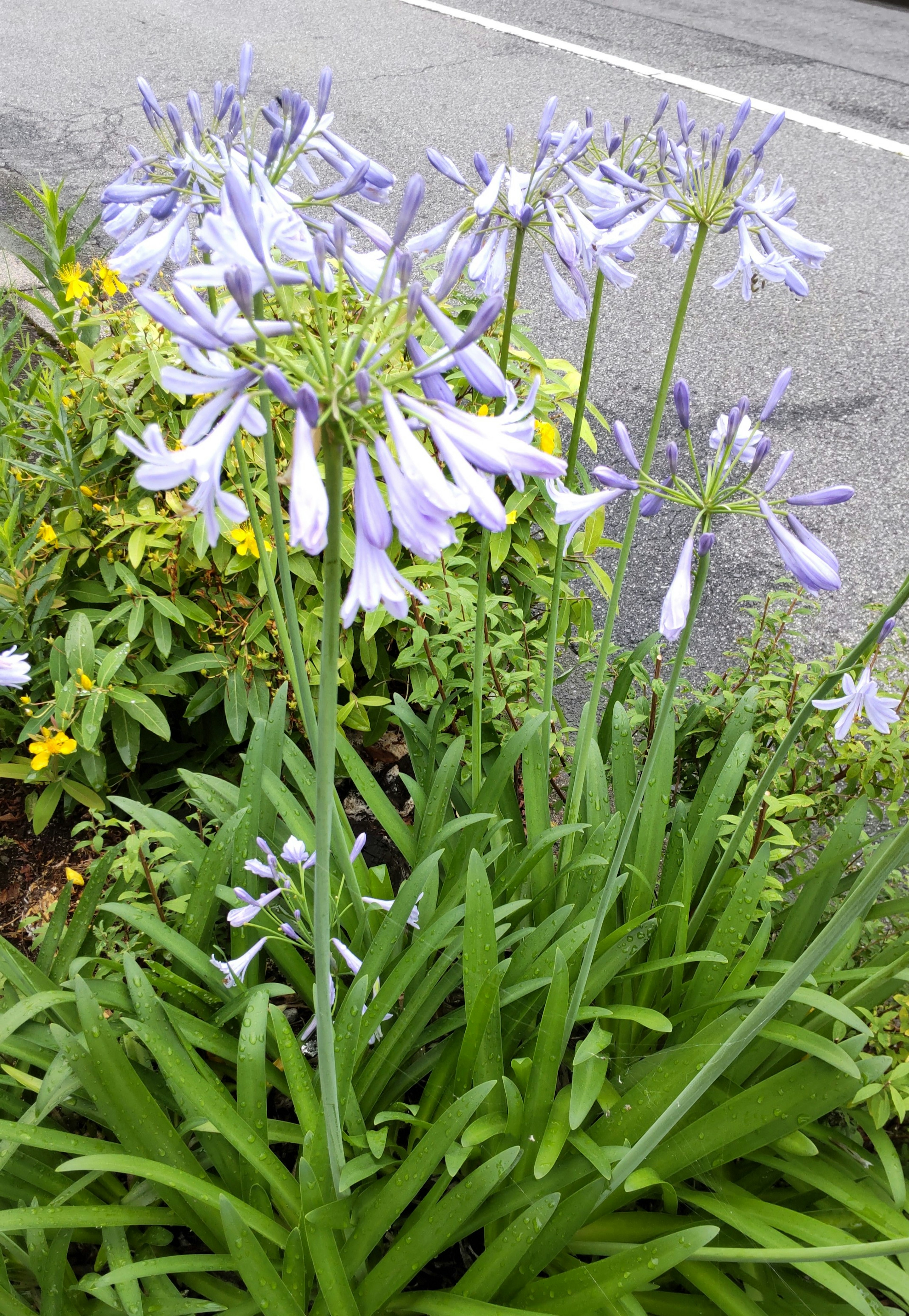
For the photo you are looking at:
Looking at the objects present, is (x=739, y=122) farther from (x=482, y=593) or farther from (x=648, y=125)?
(x=648, y=125)

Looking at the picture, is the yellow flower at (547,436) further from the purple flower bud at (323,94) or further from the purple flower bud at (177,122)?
the purple flower bud at (177,122)

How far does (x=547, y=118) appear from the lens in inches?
57.0

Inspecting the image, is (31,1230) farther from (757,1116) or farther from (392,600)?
(392,600)

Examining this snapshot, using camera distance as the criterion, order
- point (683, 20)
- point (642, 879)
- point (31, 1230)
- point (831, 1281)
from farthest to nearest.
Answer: point (683, 20) < point (642, 879) < point (31, 1230) < point (831, 1281)

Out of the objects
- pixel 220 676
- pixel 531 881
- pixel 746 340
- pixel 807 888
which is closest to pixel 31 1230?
pixel 531 881

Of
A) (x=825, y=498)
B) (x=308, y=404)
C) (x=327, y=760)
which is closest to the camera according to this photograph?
(x=308, y=404)

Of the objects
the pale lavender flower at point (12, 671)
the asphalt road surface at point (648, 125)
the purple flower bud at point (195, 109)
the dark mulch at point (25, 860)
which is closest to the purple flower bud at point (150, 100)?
the purple flower bud at point (195, 109)

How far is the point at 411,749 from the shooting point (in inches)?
90.2

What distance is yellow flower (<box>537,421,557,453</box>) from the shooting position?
2100mm

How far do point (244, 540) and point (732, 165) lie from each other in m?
1.34

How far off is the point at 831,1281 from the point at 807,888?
0.68 m

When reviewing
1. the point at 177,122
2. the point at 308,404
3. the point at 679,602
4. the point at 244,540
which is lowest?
the point at 244,540

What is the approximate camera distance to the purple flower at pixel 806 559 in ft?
3.62

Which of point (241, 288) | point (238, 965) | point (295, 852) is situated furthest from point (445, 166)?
point (238, 965)
